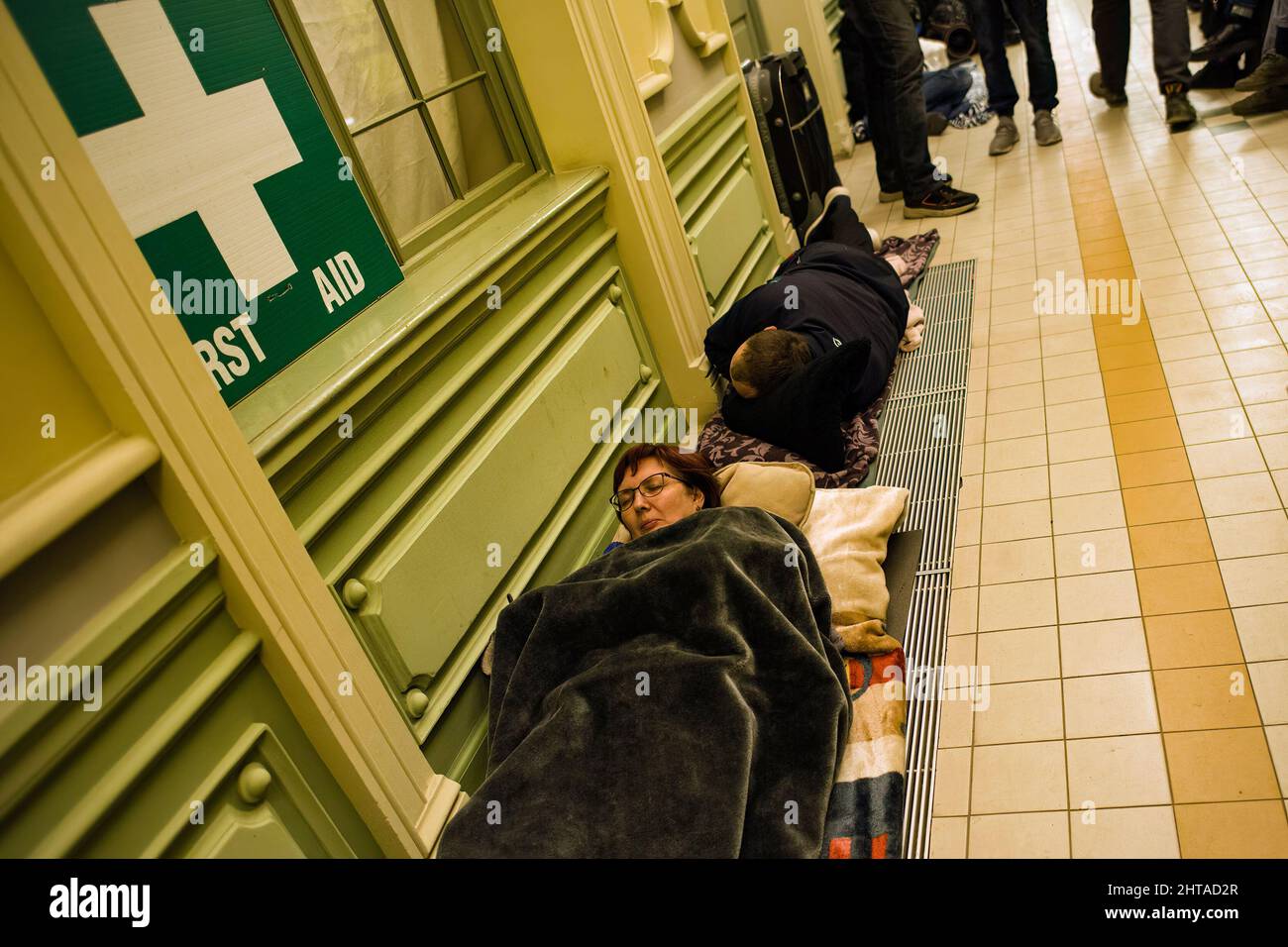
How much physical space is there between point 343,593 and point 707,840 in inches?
34.7

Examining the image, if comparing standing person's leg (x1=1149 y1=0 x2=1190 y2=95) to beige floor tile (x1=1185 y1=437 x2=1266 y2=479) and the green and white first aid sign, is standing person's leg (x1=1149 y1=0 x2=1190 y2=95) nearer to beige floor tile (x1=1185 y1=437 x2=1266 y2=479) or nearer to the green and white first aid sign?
beige floor tile (x1=1185 y1=437 x2=1266 y2=479)

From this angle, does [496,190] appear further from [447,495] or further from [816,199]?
[816,199]

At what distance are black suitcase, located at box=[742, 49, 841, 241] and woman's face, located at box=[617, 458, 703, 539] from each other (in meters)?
2.97

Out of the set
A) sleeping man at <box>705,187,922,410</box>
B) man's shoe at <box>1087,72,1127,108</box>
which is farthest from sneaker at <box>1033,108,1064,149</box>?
sleeping man at <box>705,187,922,410</box>

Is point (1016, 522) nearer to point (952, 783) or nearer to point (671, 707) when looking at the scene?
point (952, 783)

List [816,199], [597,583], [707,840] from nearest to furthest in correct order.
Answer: [707,840]
[597,583]
[816,199]

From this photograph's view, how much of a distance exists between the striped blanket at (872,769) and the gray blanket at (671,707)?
7 cm

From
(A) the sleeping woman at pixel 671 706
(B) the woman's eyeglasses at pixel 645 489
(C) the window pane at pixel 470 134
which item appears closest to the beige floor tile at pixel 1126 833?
(A) the sleeping woman at pixel 671 706

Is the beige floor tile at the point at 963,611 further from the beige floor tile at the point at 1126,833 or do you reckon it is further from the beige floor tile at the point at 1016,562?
the beige floor tile at the point at 1126,833

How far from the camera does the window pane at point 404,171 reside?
275cm

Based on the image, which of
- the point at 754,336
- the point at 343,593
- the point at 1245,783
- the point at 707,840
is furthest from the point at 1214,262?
A: the point at 343,593

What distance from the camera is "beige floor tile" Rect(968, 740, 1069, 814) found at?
6.37 feet

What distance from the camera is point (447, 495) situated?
2367 millimetres

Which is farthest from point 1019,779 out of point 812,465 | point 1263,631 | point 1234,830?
point 812,465
